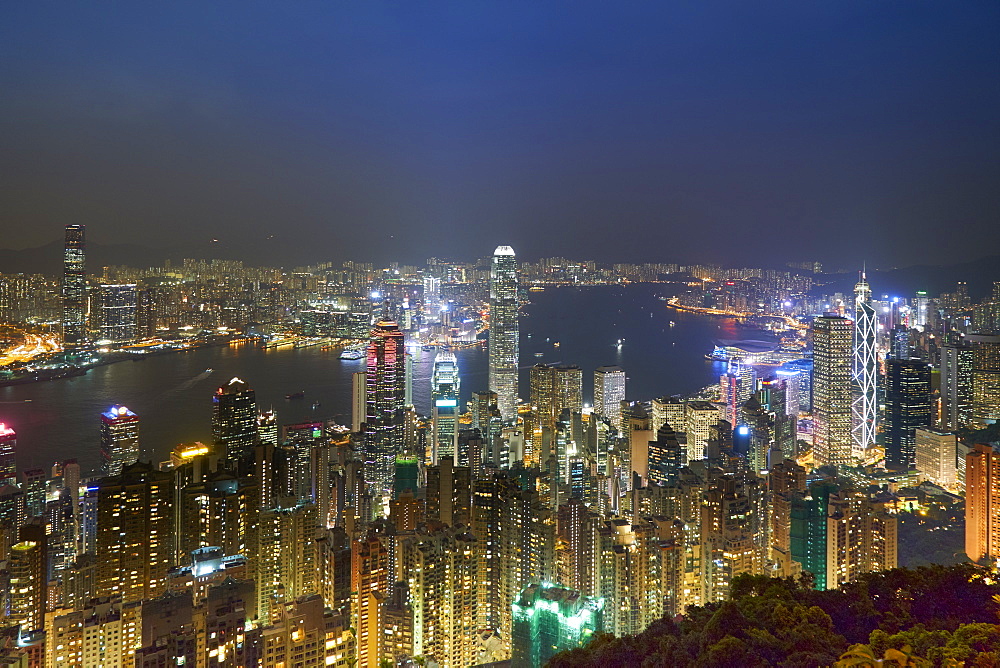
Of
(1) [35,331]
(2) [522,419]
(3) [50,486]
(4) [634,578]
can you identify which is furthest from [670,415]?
(1) [35,331]

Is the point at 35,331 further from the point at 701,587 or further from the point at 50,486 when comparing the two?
the point at 701,587

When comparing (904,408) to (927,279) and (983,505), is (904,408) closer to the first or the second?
(927,279)

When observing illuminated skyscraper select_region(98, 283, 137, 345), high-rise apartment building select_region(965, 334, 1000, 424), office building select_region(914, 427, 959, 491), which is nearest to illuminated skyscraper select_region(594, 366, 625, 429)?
office building select_region(914, 427, 959, 491)

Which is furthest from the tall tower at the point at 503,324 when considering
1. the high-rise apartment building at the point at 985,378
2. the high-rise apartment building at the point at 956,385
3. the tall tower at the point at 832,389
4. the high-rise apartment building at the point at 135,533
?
the high-rise apartment building at the point at 135,533

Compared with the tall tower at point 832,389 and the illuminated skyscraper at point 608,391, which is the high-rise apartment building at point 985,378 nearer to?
the tall tower at point 832,389

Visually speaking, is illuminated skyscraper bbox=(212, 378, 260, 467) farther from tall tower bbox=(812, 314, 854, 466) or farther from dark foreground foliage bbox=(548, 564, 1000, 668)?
tall tower bbox=(812, 314, 854, 466)

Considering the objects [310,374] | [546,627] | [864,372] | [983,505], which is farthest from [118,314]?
[864,372]
